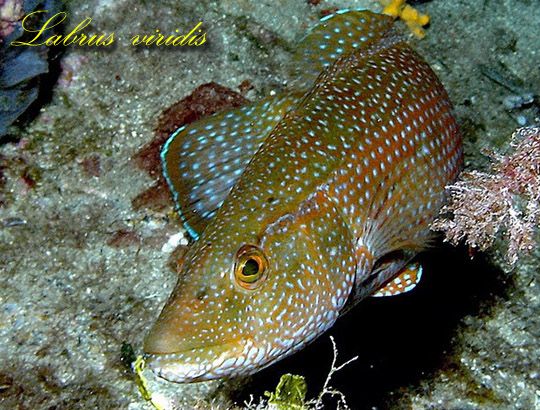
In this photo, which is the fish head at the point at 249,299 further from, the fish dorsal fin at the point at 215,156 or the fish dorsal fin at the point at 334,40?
the fish dorsal fin at the point at 334,40

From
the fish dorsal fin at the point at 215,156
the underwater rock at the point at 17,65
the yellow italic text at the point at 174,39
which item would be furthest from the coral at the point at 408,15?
the underwater rock at the point at 17,65

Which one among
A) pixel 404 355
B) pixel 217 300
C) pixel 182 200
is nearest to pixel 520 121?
pixel 404 355

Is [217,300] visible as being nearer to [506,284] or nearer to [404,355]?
[404,355]

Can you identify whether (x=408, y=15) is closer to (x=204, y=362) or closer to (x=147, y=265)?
(x=147, y=265)

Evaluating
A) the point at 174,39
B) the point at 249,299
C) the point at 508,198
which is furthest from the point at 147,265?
the point at 508,198

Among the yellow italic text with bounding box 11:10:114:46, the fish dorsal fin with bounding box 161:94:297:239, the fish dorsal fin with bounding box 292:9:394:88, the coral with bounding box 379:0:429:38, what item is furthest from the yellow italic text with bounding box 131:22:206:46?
the coral with bounding box 379:0:429:38

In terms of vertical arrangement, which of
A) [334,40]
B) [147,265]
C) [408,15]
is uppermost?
[334,40]
